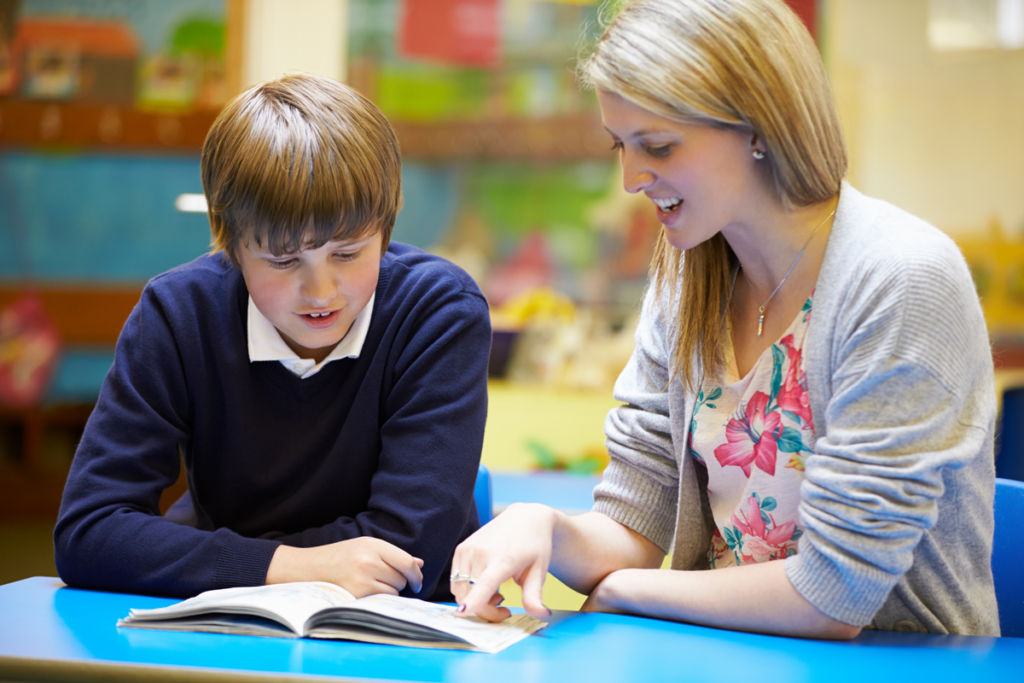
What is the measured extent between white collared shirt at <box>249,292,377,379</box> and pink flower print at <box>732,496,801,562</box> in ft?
1.61

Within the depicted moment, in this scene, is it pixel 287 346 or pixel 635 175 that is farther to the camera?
pixel 287 346

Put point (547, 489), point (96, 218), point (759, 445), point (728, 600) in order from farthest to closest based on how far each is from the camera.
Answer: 1. point (96, 218)
2. point (547, 489)
3. point (759, 445)
4. point (728, 600)

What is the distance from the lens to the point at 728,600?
0.89 metres

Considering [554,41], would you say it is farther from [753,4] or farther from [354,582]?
[354,582]

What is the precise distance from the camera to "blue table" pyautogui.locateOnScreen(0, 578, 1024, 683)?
71 centimetres

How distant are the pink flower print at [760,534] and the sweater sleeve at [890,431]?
0.42 feet

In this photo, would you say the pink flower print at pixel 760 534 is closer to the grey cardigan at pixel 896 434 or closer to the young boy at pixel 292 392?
the grey cardigan at pixel 896 434

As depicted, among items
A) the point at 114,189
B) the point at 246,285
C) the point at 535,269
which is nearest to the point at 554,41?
the point at 535,269

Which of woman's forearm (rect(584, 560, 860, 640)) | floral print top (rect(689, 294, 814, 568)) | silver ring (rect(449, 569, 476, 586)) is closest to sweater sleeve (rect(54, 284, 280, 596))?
silver ring (rect(449, 569, 476, 586))

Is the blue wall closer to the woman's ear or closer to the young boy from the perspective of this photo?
the young boy

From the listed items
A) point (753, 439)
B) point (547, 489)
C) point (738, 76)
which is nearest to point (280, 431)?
point (753, 439)

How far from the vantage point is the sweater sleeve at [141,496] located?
966mm

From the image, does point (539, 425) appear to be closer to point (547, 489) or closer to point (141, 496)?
point (547, 489)

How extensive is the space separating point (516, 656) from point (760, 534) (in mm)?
362
